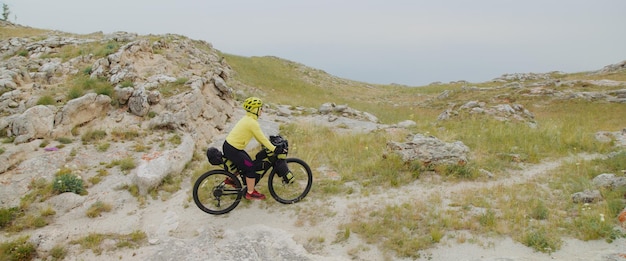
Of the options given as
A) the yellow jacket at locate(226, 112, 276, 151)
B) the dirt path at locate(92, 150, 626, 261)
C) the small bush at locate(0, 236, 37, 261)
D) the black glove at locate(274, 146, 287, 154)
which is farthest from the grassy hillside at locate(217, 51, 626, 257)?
the small bush at locate(0, 236, 37, 261)

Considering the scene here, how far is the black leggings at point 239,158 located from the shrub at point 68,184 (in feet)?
15.9

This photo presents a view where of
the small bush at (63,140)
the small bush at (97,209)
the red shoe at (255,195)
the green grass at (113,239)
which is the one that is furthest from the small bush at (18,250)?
the small bush at (63,140)

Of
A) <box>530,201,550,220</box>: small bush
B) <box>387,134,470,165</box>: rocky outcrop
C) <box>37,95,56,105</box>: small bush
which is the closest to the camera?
<box>530,201,550,220</box>: small bush

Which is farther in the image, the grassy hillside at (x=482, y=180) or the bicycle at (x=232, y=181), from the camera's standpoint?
the bicycle at (x=232, y=181)

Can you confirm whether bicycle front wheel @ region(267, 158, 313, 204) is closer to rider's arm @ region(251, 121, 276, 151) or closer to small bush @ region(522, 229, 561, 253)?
rider's arm @ region(251, 121, 276, 151)

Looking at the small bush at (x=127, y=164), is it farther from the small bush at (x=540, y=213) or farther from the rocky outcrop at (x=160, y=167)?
the small bush at (x=540, y=213)

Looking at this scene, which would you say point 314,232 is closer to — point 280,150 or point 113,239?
point 280,150

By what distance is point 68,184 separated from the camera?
1092cm

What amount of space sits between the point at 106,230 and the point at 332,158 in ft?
23.0

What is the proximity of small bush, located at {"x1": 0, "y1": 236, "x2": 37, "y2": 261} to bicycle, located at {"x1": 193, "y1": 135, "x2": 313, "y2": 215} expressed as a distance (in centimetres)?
344

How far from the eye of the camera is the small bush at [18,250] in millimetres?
8008

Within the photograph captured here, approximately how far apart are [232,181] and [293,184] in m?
1.64

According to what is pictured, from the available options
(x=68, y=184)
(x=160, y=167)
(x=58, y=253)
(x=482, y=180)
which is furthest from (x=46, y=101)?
(x=482, y=180)

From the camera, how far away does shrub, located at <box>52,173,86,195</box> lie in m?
10.8
